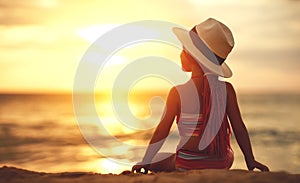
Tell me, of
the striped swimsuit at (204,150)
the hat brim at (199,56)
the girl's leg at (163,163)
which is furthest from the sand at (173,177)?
the hat brim at (199,56)

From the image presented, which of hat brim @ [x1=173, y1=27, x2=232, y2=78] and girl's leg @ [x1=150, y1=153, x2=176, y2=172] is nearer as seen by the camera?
hat brim @ [x1=173, y1=27, x2=232, y2=78]

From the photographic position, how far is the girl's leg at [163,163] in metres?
3.63

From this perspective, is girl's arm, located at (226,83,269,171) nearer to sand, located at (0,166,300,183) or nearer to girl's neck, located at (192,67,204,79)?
girl's neck, located at (192,67,204,79)

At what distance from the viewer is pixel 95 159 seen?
30.2 feet

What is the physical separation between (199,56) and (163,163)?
3.04 ft

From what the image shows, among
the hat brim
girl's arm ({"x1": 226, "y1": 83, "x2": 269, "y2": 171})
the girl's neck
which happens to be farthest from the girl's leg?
the hat brim

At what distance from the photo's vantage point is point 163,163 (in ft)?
12.1

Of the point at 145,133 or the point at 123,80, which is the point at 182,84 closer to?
the point at 123,80

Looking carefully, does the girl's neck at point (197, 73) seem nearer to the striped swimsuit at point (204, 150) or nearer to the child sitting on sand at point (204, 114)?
the child sitting on sand at point (204, 114)

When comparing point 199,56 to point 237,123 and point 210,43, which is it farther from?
point 237,123

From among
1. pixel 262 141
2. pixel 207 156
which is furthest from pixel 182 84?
pixel 262 141

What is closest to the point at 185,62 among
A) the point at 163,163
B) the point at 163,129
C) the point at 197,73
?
the point at 197,73

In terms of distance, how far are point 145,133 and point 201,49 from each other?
36.2 ft

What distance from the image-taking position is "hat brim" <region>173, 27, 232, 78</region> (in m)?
3.50
